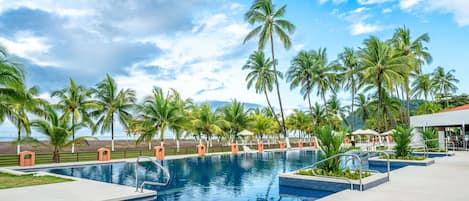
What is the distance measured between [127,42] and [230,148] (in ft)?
38.5

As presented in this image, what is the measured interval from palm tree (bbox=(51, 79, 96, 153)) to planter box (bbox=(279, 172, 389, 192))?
16.0 metres

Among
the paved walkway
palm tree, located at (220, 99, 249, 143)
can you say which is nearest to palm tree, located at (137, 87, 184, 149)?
palm tree, located at (220, 99, 249, 143)

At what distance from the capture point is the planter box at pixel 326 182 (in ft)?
27.1

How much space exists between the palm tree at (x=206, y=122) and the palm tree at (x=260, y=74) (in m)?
6.10

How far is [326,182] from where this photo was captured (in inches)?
342

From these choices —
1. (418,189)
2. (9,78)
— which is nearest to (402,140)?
(418,189)

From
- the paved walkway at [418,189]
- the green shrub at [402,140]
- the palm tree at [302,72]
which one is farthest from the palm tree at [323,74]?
the paved walkway at [418,189]

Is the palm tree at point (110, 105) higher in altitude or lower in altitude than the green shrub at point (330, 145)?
higher

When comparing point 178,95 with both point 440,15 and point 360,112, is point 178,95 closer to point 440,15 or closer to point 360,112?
point 440,15

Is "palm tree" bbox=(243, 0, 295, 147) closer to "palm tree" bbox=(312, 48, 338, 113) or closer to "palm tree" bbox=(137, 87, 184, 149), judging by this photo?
"palm tree" bbox=(312, 48, 338, 113)

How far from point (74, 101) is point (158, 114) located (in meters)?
5.47

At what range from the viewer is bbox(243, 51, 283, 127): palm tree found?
30.8 m

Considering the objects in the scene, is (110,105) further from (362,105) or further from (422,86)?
(422,86)

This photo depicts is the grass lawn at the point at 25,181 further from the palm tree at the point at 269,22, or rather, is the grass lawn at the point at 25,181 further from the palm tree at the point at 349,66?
the palm tree at the point at 349,66
